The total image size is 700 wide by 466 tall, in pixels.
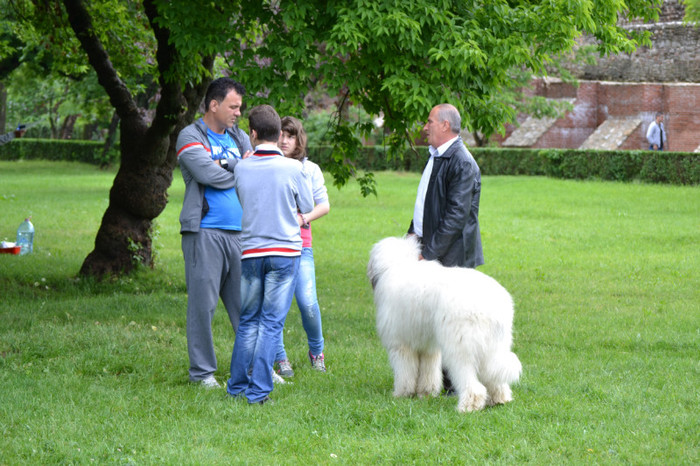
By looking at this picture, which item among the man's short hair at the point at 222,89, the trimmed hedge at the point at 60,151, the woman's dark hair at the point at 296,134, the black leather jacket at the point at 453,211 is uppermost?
the man's short hair at the point at 222,89

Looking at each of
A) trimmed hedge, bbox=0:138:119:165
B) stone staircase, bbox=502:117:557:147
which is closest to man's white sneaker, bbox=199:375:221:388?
stone staircase, bbox=502:117:557:147

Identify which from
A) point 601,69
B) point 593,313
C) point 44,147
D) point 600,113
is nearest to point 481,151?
point 600,113

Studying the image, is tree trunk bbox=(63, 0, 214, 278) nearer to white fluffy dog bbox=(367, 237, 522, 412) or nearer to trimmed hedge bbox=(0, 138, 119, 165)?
white fluffy dog bbox=(367, 237, 522, 412)

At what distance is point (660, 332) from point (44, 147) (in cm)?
4764

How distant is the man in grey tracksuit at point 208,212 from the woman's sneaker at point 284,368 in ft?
2.09

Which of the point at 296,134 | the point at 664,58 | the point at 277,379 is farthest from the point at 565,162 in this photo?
the point at 277,379

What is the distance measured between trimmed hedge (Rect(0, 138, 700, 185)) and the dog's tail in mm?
13055

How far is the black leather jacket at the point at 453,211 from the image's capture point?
6.19 meters

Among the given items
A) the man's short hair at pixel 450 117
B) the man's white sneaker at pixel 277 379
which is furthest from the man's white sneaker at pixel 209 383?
the man's short hair at pixel 450 117

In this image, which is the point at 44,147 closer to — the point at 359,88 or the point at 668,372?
the point at 359,88

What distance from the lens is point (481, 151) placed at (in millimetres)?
35156

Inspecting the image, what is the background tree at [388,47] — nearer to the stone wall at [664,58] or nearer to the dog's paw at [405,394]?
the dog's paw at [405,394]

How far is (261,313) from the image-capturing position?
19.7 ft

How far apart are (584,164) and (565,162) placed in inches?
40.9
